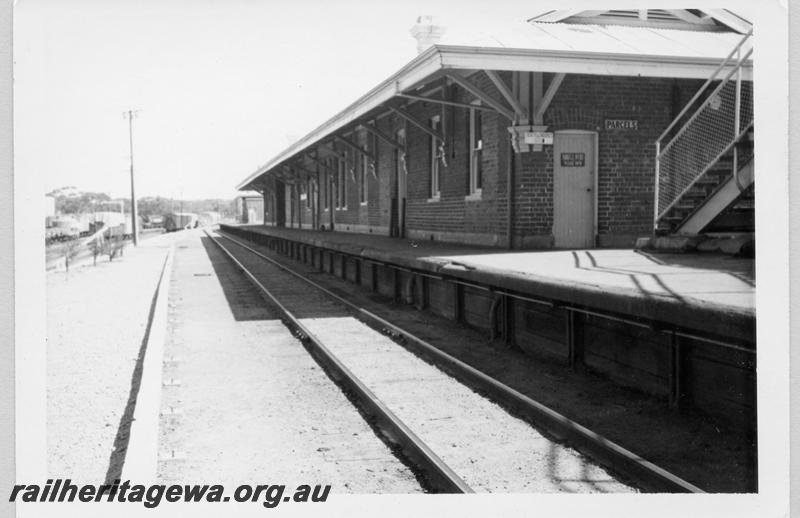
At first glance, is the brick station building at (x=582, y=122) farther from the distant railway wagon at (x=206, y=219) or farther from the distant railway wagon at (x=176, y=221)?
the distant railway wagon at (x=206, y=219)

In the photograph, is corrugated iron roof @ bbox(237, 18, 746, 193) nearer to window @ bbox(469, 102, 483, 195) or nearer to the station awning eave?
the station awning eave

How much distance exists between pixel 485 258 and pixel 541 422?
13.3 ft

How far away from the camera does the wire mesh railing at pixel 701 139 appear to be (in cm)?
830

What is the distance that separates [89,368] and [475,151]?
309 inches

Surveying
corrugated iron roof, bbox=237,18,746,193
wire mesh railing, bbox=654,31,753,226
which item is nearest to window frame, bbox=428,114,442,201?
corrugated iron roof, bbox=237,18,746,193

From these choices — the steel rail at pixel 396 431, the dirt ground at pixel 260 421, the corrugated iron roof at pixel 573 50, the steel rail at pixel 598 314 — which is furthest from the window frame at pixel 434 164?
the steel rail at pixel 396 431

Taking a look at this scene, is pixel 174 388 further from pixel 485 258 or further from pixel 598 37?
pixel 598 37

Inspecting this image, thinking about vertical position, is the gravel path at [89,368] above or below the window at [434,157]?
below

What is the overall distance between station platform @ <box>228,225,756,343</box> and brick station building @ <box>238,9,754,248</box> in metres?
1.33

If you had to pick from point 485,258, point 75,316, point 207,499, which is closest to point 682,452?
point 207,499

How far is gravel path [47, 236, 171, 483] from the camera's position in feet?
15.9

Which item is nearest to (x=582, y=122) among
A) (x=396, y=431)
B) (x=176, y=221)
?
(x=396, y=431)

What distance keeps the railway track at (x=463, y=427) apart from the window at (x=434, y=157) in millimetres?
7318

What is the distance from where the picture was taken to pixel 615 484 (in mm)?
3912
